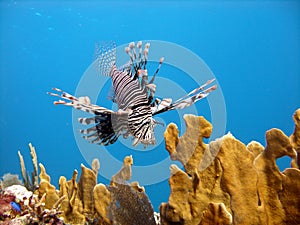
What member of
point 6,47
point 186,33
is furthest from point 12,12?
point 186,33

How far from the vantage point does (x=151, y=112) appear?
2.12 meters

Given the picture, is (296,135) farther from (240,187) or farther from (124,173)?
(124,173)

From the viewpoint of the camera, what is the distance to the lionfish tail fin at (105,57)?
8.59ft

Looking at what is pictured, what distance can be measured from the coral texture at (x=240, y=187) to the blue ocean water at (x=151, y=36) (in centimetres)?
1796

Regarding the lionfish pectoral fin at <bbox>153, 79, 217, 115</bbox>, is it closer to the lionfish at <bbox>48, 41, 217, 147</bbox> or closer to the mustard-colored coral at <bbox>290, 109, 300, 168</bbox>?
the lionfish at <bbox>48, 41, 217, 147</bbox>

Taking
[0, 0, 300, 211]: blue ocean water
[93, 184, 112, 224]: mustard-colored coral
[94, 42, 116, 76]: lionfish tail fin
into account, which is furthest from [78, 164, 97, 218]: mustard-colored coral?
[0, 0, 300, 211]: blue ocean water

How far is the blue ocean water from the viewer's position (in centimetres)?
2033

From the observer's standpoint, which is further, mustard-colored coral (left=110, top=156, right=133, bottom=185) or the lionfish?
mustard-colored coral (left=110, top=156, right=133, bottom=185)

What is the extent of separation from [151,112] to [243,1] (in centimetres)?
1925

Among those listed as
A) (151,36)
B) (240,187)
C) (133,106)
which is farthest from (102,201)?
(151,36)

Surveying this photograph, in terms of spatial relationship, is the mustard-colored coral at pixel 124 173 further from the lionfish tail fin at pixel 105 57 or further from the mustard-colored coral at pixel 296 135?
the mustard-colored coral at pixel 296 135

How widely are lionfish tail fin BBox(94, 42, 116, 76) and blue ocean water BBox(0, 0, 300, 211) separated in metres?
17.5

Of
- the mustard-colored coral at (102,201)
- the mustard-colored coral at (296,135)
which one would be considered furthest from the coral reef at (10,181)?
the mustard-colored coral at (296,135)

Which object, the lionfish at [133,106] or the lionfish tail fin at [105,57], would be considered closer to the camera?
the lionfish at [133,106]
